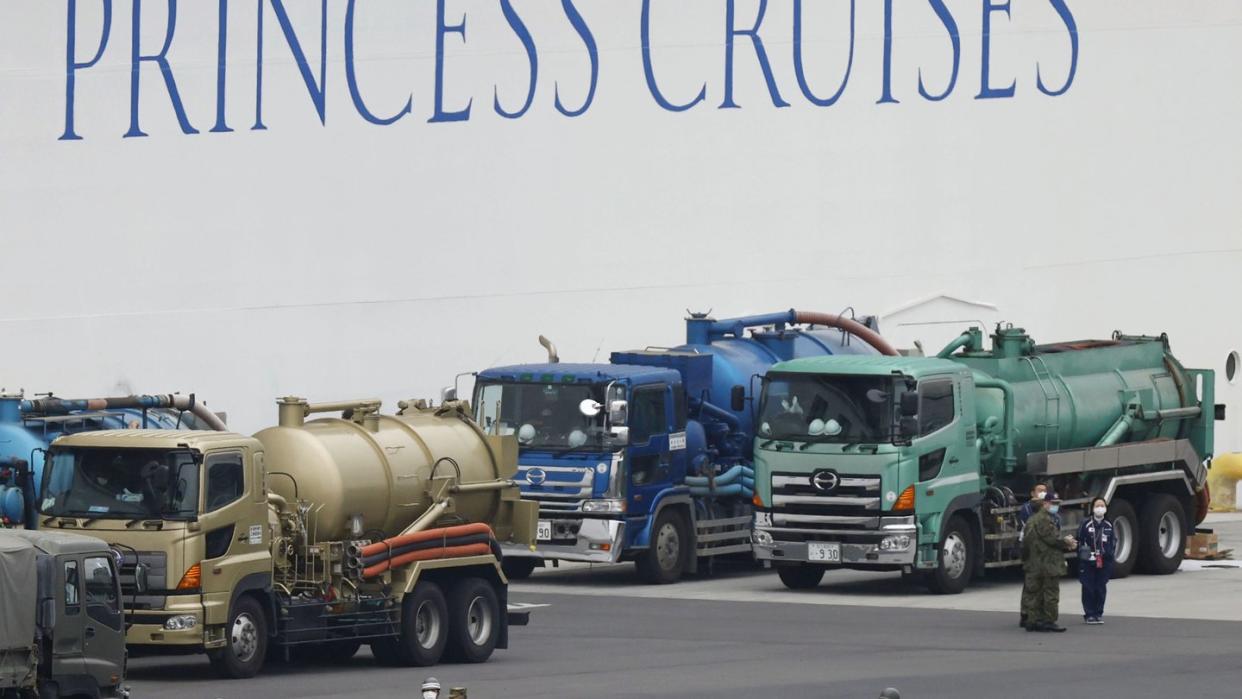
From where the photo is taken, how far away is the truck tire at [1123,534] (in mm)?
27078

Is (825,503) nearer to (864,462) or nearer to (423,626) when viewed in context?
(864,462)

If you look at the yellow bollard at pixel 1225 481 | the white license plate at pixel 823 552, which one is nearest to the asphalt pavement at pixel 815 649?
the white license plate at pixel 823 552

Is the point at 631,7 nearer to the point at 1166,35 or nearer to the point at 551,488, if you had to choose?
the point at 1166,35

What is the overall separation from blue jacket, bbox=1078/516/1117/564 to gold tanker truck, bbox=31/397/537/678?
593 centimetres

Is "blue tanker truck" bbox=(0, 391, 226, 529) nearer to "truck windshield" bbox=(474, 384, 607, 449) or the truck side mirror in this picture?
the truck side mirror

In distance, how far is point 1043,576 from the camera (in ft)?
71.1

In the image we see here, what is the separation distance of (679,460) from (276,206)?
1136cm

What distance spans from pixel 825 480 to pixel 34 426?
8.85m

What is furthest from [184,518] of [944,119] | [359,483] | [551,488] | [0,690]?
[944,119]

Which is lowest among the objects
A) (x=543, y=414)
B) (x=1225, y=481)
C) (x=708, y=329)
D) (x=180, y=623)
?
(x=1225, y=481)

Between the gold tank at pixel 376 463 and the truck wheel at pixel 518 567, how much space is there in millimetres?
6433

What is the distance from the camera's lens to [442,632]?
19516 mm

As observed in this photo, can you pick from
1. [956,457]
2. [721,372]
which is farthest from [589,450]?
[956,457]

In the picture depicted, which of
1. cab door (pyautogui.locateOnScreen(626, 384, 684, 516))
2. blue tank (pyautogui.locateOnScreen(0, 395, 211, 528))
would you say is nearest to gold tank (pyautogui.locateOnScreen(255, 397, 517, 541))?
blue tank (pyautogui.locateOnScreen(0, 395, 211, 528))
